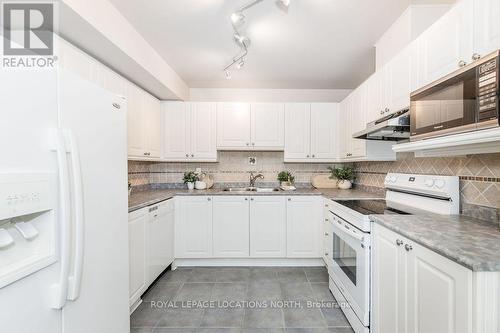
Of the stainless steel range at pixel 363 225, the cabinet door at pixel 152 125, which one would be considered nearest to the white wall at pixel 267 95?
the cabinet door at pixel 152 125

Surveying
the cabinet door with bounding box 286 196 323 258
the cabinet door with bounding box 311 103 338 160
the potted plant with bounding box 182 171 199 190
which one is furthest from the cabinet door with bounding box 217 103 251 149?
the cabinet door with bounding box 286 196 323 258

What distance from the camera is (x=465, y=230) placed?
1183 mm

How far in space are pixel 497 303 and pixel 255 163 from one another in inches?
112

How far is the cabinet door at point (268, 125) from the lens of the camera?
320 centimetres

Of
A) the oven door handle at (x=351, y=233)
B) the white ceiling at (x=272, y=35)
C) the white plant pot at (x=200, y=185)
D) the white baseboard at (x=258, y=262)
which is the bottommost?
the white baseboard at (x=258, y=262)

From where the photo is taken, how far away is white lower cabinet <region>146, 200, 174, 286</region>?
87.5 inches

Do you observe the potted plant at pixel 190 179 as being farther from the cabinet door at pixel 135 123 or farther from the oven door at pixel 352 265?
the oven door at pixel 352 265

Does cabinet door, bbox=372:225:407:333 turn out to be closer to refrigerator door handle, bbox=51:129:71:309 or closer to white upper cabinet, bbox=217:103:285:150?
refrigerator door handle, bbox=51:129:71:309

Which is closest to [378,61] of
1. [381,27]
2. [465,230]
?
[381,27]

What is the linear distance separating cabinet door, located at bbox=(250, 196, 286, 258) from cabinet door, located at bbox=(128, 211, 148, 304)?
4.10ft

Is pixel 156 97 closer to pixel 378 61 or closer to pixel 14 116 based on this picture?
pixel 14 116

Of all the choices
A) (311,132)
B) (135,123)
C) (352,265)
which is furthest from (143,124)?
(352,265)

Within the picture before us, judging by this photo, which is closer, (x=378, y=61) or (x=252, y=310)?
(x=252, y=310)

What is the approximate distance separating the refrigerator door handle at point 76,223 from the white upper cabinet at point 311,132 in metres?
2.58
